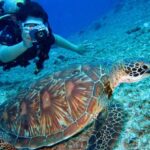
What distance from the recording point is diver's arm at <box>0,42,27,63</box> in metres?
3.93

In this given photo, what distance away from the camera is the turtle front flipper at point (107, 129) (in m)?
2.53

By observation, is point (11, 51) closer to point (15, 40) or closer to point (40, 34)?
point (15, 40)

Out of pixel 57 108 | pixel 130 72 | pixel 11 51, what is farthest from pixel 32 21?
pixel 130 72

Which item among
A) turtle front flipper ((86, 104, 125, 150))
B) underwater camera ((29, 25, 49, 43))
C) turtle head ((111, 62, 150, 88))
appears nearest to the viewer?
turtle front flipper ((86, 104, 125, 150))

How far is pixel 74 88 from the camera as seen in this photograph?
2938 mm

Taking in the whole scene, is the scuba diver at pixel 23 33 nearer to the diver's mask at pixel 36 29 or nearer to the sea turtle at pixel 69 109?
the diver's mask at pixel 36 29

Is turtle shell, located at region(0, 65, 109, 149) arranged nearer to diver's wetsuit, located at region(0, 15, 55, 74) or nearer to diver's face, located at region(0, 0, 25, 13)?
diver's wetsuit, located at region(0, 15, 55, 74)

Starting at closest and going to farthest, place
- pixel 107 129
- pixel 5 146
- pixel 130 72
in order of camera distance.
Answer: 1. pixel 107 129
2. pixel 130 72
3. pixel 5 146

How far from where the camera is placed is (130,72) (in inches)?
112

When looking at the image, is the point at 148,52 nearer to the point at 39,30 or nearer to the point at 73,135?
the point at 39,30

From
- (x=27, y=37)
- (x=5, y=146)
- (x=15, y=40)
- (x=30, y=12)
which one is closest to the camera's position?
(x=5, y=146)

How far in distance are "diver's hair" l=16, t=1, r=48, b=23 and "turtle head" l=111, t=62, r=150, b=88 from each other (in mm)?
1557

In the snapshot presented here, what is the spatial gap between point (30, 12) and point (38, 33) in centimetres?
47

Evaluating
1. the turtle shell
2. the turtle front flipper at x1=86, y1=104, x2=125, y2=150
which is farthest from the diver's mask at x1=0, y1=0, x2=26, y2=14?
the turtle front flipper at x1=86, y1=104, x2=125, y2=150
